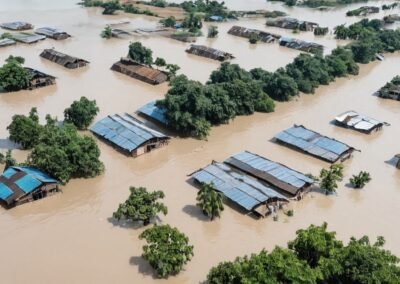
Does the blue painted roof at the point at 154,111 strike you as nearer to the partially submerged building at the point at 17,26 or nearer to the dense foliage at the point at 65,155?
the dense foliage at the point at 65,155

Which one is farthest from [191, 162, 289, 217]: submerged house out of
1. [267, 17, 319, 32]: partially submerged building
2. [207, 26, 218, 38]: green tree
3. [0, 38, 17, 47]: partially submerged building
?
[267, 17, 319, 32]: partially submerged building

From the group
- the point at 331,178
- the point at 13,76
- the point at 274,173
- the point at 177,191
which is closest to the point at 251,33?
the point at 13,76

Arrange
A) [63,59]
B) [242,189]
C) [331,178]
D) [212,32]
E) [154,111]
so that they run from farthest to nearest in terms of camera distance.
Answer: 1. [212,32]
2. [63,59]
3. [154,111]
4. [331,178]
5. [242,189]

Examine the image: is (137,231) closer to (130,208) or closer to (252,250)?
(130,208)

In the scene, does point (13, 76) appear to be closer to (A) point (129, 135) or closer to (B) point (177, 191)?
(A) point (129, 135)

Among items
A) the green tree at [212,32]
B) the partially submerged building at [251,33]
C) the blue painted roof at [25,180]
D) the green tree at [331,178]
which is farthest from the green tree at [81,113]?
the partially submerged building at [251,33]

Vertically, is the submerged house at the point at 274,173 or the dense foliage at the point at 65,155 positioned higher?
the dense foliage at the point at 65,155
